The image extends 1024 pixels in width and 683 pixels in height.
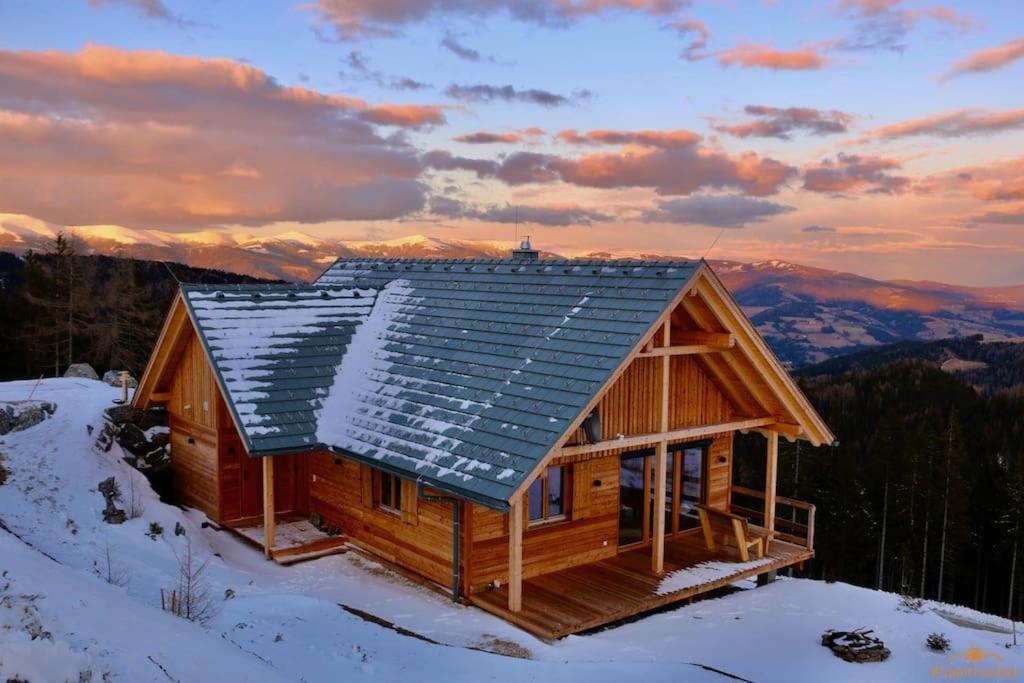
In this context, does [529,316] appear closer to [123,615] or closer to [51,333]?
[123,615]

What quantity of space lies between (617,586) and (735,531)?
296cm

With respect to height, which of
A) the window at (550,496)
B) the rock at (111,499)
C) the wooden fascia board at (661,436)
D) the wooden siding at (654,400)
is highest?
the wooden siding at (654,400)

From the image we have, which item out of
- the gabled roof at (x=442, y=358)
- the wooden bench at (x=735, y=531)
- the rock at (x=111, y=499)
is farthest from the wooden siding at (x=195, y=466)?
the wooden bench at (x=735, y=531)

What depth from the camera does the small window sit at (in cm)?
1351

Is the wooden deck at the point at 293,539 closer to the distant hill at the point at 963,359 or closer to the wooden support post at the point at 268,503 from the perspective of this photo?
the wooden support post at the point at 268,503

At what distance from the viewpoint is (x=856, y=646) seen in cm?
1116

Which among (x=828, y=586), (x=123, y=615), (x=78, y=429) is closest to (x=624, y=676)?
(x=123, y=615)

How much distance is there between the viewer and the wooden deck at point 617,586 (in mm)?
11133

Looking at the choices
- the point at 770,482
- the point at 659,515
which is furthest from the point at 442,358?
the point at 770,482

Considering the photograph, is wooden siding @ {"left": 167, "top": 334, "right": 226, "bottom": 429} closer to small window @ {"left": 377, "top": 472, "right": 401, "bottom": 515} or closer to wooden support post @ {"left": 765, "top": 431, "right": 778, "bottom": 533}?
small window @ {"left": 377, "top": 472, "right": 401, "bottom": 515}

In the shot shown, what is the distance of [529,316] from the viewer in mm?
13672

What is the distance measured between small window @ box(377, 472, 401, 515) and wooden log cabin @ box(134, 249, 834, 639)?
0.17 ft

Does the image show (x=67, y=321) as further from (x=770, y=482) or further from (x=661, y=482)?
(x=770, y=482)

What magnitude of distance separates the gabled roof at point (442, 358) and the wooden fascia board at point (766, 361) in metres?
0.08
